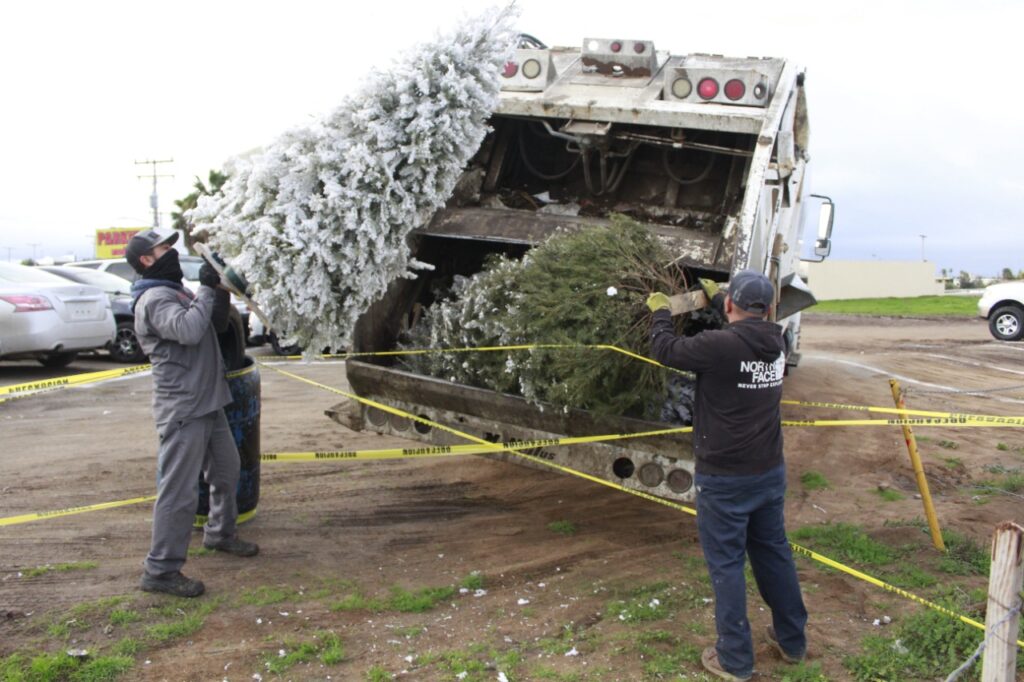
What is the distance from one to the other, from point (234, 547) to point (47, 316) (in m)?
6.39

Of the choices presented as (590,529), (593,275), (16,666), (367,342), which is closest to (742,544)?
(593,275)

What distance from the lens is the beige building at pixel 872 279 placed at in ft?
125

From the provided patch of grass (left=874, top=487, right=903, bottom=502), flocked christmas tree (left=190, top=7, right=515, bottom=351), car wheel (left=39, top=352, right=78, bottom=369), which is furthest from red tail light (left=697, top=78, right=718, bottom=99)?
car wheel (left=39, top=352, right=78, bottom=369)

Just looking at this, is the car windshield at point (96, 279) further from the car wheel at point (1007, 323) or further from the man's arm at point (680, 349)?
the car wheel at point (1007, 323)

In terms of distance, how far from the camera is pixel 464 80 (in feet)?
15.0

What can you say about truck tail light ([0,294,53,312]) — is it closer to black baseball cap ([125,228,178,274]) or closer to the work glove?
black baseball cap ([125,228,178,274])

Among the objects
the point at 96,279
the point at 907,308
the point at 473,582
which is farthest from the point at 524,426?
the point at 907,308

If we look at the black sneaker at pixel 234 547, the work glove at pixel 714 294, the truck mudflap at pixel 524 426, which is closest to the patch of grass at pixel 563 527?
the truck mudflap at pixel 524 426

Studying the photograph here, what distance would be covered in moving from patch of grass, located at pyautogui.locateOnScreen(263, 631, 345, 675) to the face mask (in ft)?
5.92

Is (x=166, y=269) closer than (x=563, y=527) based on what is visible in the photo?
Yes

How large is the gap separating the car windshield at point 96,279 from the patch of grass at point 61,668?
379 inches

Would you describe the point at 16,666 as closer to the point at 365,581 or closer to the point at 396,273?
the point at 365,581

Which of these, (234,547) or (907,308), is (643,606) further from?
(907,308)

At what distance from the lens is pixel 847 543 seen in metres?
5.11
